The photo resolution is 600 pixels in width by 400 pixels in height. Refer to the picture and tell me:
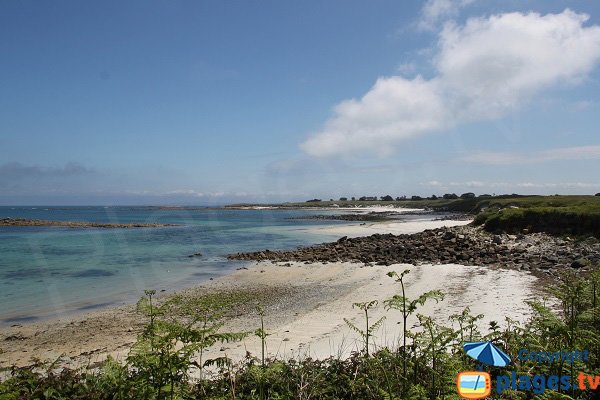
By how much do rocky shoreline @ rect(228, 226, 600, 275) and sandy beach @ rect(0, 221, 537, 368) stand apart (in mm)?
2488

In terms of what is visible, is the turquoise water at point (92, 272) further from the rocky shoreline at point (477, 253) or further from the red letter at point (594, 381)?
the red letter at point (594, 381)

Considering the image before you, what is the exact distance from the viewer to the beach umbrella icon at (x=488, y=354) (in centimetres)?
284

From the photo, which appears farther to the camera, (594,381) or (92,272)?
(92,272)

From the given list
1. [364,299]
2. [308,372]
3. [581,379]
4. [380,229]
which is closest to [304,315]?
[364,299]

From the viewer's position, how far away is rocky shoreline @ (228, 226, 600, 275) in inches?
745

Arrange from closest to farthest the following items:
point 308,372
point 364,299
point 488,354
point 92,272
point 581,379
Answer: point 488,354, point 581,379, point 308,372, point 364,299, point 92,272

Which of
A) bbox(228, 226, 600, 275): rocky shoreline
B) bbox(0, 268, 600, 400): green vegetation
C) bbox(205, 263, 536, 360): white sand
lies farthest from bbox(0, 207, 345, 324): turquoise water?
bbox(0, 268, 600, 400): green vegetation

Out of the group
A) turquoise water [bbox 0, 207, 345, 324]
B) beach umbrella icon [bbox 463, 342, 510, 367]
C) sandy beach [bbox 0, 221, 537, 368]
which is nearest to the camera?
beach umbrella icon [bbox 463, 342, 510, 367]

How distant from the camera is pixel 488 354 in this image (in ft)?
9.96

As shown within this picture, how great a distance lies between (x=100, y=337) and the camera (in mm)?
10609

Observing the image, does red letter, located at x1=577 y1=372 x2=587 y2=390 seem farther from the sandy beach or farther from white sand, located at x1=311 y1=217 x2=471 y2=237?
white sand, located at x1=311 y1=217 x2=471 y2=237

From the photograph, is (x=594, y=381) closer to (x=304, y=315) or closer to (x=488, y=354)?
(x=488, y=354)

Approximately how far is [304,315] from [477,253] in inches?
614

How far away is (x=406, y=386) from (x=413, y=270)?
16556 mm
